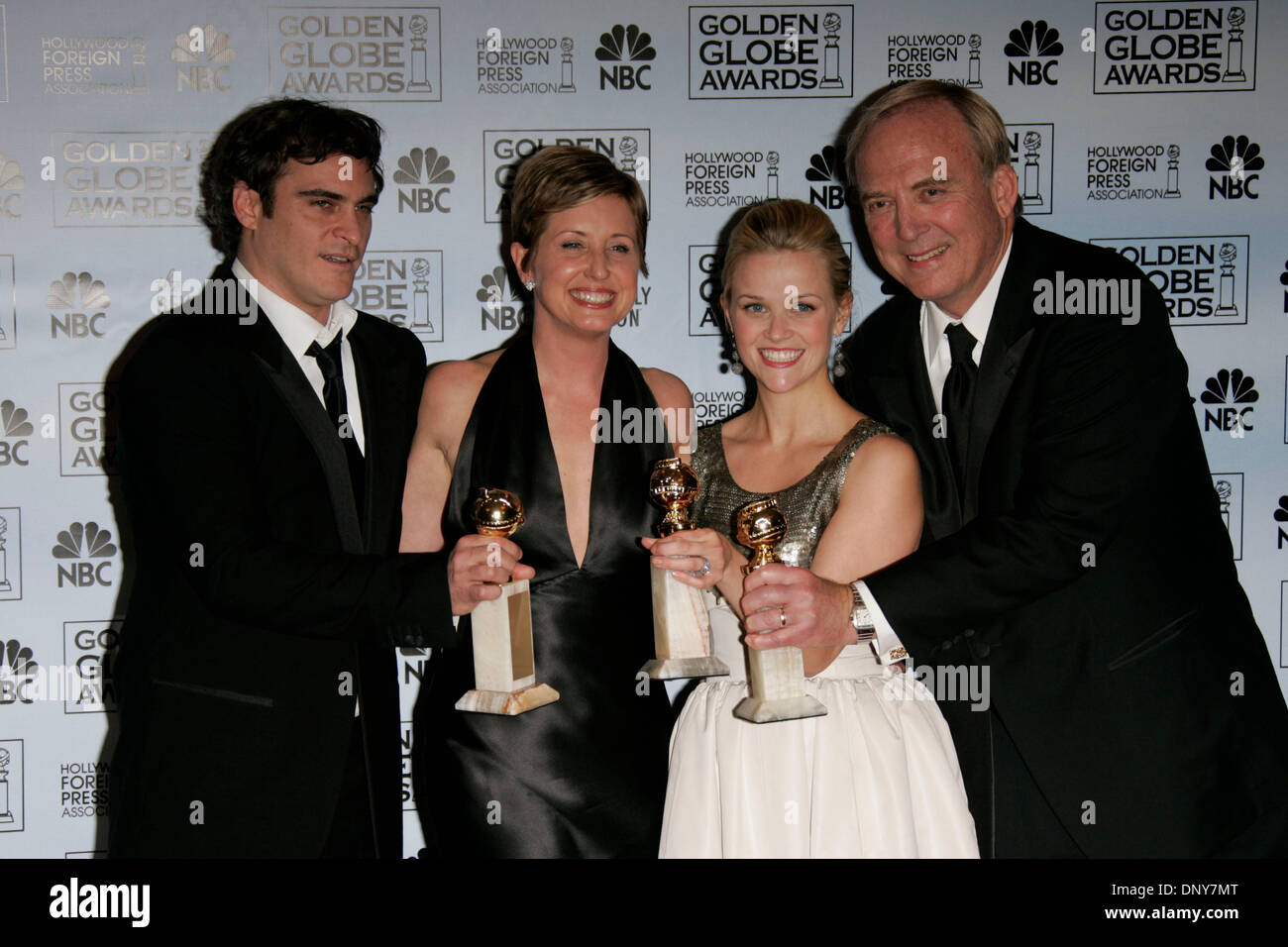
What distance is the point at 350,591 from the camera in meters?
2.27

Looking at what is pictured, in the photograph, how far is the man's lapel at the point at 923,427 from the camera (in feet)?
8.44

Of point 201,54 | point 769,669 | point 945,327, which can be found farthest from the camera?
point 201,54

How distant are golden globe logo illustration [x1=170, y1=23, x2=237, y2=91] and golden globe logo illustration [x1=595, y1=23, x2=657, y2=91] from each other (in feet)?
3.60

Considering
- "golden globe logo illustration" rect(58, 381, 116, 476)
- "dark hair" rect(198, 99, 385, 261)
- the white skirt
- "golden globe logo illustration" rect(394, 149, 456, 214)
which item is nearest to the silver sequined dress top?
the white skirt

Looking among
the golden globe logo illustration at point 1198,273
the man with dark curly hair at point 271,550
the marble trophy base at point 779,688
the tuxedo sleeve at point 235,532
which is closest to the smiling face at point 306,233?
the man with dark curly hair at point 271,550

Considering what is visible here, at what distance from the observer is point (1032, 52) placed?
131 inches

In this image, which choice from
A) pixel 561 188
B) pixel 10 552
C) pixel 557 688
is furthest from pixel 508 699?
pixel 10 552

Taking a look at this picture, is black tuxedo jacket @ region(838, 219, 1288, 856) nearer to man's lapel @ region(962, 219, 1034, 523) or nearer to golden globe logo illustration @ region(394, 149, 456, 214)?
man's lapel @ region(962, 219, 1034, 523)

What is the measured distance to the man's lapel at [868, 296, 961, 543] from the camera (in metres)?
2.57

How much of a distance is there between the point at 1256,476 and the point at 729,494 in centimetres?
202

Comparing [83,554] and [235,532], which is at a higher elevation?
[235,532]

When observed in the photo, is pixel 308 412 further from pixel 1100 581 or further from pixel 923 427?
pixel 1100 581

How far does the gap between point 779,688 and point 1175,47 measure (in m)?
2.57

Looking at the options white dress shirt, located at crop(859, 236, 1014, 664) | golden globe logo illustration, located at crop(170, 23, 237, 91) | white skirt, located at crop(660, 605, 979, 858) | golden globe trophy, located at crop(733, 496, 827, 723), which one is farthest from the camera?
golden globe logo illustration, located at crop(170, 23, 237, 91)
